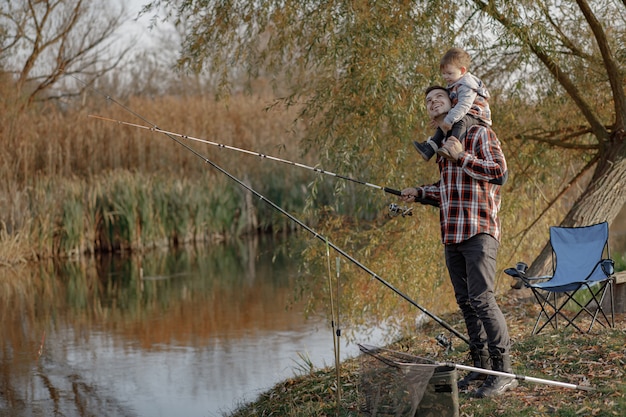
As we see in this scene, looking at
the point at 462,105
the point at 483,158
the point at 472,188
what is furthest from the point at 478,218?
the point at 462,105

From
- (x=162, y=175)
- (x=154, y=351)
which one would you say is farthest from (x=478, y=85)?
(x=162, y=175)

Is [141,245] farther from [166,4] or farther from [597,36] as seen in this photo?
[597,36]

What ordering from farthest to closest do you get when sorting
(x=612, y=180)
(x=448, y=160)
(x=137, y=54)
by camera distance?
(x=137, y=54)
(x=612, y=180)
(x=448, y=160)

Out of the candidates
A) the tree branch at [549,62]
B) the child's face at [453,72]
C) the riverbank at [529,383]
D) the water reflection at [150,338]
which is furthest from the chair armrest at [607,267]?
the water reflection at [150,338]

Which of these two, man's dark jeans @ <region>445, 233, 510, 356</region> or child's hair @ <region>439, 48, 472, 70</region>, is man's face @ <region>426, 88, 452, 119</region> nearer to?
child's hair @ <region>439, 48, 472, 70</region>

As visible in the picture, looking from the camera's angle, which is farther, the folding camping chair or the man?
the folding camping chair

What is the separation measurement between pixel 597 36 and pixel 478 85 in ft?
12.3

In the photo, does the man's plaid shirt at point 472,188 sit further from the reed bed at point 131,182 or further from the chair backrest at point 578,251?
the reed bed at point 131,182

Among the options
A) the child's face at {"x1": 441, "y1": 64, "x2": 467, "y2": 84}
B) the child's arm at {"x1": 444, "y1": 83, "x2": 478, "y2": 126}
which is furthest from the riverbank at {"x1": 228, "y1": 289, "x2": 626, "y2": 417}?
the child's face at {"x1": 441, "y1": 64, "x2": 467, "y2": 84}

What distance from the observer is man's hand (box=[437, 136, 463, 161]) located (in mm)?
4266

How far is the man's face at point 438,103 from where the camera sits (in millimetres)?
4465

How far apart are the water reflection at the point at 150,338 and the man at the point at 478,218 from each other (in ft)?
8.54

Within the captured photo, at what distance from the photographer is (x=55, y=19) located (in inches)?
862

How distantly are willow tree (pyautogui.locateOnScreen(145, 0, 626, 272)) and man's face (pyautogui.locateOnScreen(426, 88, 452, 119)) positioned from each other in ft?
8.20
